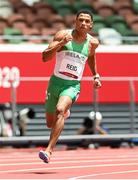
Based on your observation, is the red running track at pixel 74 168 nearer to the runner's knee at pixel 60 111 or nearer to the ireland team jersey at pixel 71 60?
the runner's knee at pixel 60 111

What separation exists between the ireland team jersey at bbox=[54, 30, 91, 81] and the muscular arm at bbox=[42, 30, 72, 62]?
0.81 feet

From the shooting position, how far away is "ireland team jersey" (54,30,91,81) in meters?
10.6

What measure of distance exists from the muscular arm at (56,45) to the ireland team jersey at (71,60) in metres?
0.25

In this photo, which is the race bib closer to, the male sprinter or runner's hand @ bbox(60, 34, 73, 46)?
the male sprinter

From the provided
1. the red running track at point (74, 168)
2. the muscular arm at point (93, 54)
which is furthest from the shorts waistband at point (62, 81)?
the red running track at point (74, 168)

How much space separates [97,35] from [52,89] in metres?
10.3

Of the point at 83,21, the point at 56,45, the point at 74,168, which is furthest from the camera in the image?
the point at 74,168

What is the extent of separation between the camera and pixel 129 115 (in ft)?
56.4

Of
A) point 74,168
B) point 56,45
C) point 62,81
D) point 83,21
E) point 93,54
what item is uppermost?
point 83,21

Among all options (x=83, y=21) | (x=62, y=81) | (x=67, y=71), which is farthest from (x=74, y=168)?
(x=83, y=21)

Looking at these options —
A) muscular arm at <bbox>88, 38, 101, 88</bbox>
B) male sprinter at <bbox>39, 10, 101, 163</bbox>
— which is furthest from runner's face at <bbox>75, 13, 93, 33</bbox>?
muscular arm at <bbox>88, 38, 101, 88</bbox>

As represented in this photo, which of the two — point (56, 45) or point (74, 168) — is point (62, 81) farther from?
point (74, 168)

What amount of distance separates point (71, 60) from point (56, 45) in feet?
1.67

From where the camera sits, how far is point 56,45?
400 inches
